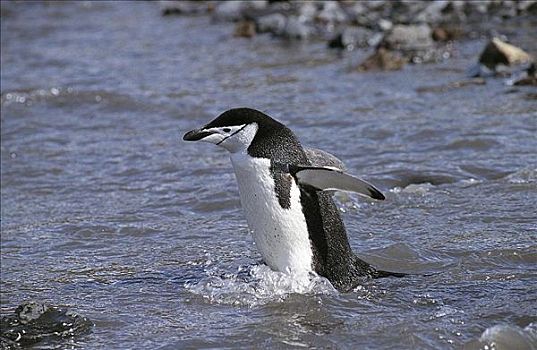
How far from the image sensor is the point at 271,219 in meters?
4.93

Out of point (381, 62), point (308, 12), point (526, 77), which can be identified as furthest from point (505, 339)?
point (308, 12)

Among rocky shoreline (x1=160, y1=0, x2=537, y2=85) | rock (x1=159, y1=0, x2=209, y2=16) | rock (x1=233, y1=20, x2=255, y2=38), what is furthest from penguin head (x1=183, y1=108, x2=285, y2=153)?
rock (x1=159, y1=0, x2=209, y2=16)

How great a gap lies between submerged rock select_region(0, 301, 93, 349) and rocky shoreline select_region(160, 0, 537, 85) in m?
Answer: 6.00

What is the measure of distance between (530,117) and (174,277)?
13.0 feet

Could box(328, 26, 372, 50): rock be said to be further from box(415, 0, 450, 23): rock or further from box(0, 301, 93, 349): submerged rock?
box(0, 301, 93, 349): submerged rock

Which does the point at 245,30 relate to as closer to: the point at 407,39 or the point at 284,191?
the point at 407,39

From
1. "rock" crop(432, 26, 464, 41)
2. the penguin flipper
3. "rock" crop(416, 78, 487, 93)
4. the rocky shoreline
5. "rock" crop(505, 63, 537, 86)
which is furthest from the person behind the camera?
"rock" crop(432, 26, 464, 41)

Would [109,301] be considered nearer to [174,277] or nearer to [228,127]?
[174,277]

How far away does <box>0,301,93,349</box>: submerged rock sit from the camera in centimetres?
471

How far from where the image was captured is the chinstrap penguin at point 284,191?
4852 millimetres

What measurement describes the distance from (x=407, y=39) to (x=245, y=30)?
2.78m

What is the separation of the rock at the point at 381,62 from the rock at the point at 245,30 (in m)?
3.09

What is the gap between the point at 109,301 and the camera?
5.31 metres

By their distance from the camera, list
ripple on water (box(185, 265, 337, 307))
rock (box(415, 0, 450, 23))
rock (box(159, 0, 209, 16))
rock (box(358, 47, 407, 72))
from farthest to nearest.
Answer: rock (box(159, 0, 209, 16)), rock (box(415, 0, 450, 23)), rock (box(358, 47, 407, 72)), ripple on water (box(185, 265, 337, 307))
